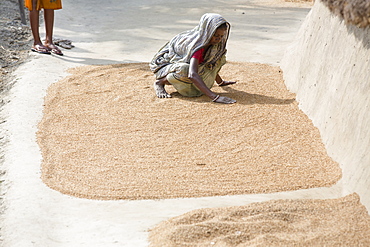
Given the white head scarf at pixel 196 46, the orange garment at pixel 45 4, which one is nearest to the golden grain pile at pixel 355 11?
the white head scarf at pixel 196 46

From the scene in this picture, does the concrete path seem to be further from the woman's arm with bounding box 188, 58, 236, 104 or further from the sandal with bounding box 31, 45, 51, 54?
the woman's arm with bounding box 188, 58, 236, 104

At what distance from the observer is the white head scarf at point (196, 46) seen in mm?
5078

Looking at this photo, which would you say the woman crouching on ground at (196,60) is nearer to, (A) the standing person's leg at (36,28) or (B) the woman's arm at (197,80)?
(B) the woman's arm at (197,80)

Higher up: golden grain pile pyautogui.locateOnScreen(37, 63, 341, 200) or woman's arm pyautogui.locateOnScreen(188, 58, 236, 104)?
woman's arm pyautogui.locateOnScreen(188, 58, 236, 104)

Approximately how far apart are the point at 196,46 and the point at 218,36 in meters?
0.24

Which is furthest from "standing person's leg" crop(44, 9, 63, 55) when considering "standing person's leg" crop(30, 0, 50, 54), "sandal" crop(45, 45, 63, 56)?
"standing person's leg" crop(30, 0, 50, 54)

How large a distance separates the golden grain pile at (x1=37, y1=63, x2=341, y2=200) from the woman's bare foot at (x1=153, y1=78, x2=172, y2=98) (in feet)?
0.30

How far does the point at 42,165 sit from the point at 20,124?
970 millimetres

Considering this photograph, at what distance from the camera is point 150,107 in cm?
526

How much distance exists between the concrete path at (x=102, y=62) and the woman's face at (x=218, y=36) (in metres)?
1.85

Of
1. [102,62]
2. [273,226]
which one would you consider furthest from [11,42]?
[273,226]

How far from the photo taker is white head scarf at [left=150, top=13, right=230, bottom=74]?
5078 mm

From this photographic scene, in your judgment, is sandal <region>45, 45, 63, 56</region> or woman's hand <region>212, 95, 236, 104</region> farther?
sandal <region>45, 45, 63, 56</region>

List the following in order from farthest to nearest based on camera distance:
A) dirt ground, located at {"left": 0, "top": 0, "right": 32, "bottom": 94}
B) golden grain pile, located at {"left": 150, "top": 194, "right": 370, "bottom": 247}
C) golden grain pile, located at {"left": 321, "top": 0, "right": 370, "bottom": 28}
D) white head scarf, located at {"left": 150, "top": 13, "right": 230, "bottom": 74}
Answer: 1. dirt ground, located at {"left": 0, "top": 0, "right": 32, "bottom": 94}
2. white head scarf, located at {"left": 150, "top": 13, "right": 230, "bottom": 74}
3. golden grain pile, located at {"left": 321, "top": 0, "right": 370, "bottom": 28}
4. golden grain pile, located at {"left": 150, "top": 194, "right": 370, "bottom": 247}
